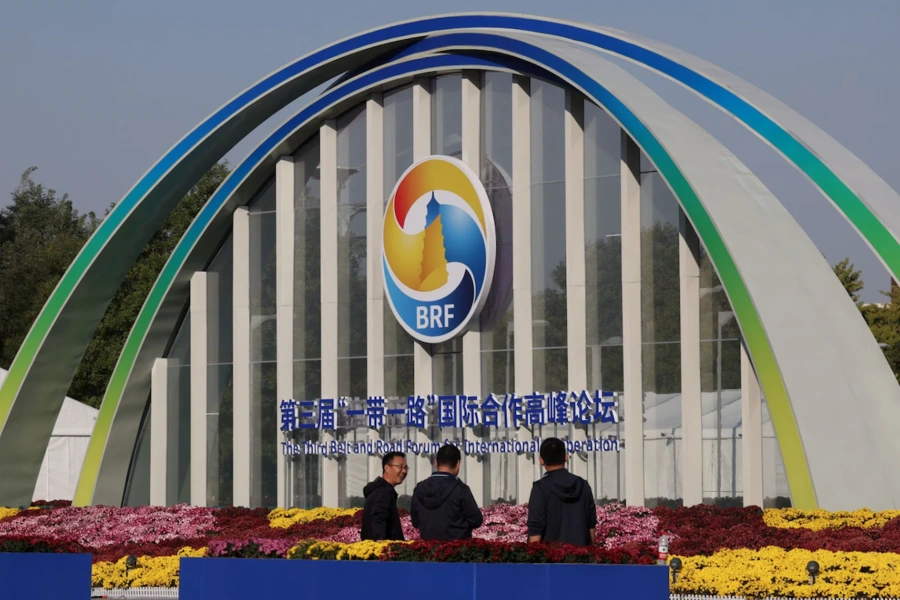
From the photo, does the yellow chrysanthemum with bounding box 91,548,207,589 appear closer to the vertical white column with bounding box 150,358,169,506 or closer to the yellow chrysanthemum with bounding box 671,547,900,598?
the yellow chrysanthemum with bounding box 671,547,900,598

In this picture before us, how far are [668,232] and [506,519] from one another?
4578 millimetres

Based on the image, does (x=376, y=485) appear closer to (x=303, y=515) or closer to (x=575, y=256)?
(x=575, y=256)

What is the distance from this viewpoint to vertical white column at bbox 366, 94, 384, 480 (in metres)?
23.7

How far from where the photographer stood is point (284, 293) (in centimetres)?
2517

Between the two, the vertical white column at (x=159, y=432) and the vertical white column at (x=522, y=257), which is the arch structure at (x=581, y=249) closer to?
the vertical white column at (x=522, y=257)

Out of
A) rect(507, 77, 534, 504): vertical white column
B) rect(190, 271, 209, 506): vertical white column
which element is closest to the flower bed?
rect(507, 77, 534, 504): vertical white column

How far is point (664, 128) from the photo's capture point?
760 inches

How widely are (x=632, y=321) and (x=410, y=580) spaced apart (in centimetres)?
1118

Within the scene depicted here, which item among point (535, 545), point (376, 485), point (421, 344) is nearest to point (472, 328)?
point (421, 344)

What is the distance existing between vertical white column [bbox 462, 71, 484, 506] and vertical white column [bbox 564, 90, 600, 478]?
1.67m

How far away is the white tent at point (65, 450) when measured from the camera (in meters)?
36.2

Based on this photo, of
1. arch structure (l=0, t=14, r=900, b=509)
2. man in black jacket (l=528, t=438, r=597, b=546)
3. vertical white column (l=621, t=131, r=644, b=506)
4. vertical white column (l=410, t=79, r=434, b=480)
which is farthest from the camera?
vertical white column (l=410, t=79, r=434, b=480)

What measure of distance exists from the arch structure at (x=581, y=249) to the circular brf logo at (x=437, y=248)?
438 millimetres

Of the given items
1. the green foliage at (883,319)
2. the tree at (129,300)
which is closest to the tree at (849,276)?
the green foliage at (883,319)
